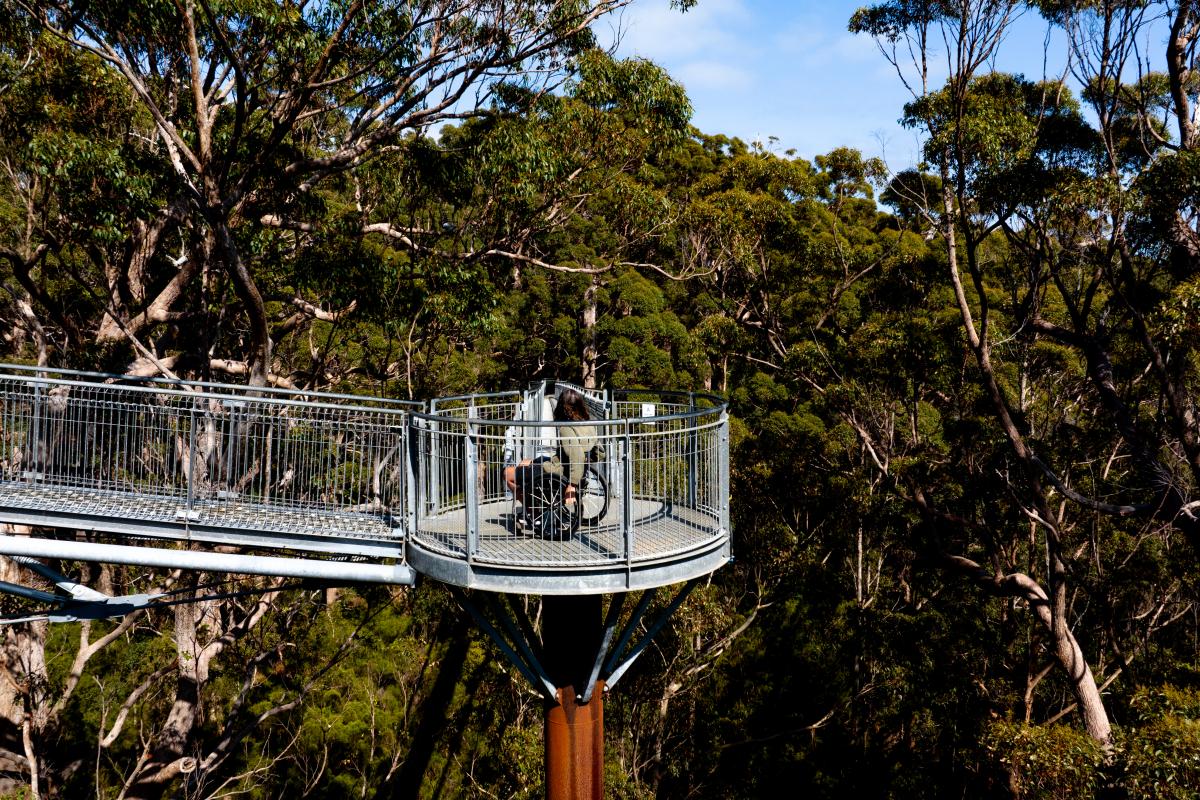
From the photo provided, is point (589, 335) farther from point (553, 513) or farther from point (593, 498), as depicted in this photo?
point (553, 513)

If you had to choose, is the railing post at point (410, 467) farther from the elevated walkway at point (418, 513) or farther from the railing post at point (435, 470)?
the railing post at point (435, 470)

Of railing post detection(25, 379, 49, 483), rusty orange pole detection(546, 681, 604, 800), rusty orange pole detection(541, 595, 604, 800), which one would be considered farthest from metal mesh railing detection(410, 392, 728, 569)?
railing post detection(25, 379, 49, 483)

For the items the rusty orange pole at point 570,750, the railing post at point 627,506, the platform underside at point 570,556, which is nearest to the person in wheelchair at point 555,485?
the platform underside at point 570,556

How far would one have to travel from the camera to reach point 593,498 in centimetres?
765

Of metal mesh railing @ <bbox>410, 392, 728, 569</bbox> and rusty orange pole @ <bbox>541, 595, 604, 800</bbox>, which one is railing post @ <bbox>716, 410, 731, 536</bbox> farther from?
rusty orange pole @ <bbox>541, 595, 604, 800</bbox>

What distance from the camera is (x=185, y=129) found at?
1273 cm

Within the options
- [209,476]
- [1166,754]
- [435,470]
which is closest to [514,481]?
[435,470]

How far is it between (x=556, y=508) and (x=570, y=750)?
1922mm

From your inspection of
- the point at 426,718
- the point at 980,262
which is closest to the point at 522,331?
the point at 426,718

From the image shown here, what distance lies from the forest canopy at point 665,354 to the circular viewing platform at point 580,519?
4645 mm

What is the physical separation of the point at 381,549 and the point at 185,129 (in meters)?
9.31

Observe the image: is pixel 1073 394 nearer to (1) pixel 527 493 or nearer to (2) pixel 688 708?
(2) pixel 688 708

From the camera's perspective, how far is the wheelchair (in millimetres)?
6555

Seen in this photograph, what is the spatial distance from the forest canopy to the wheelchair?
16.9 ft
